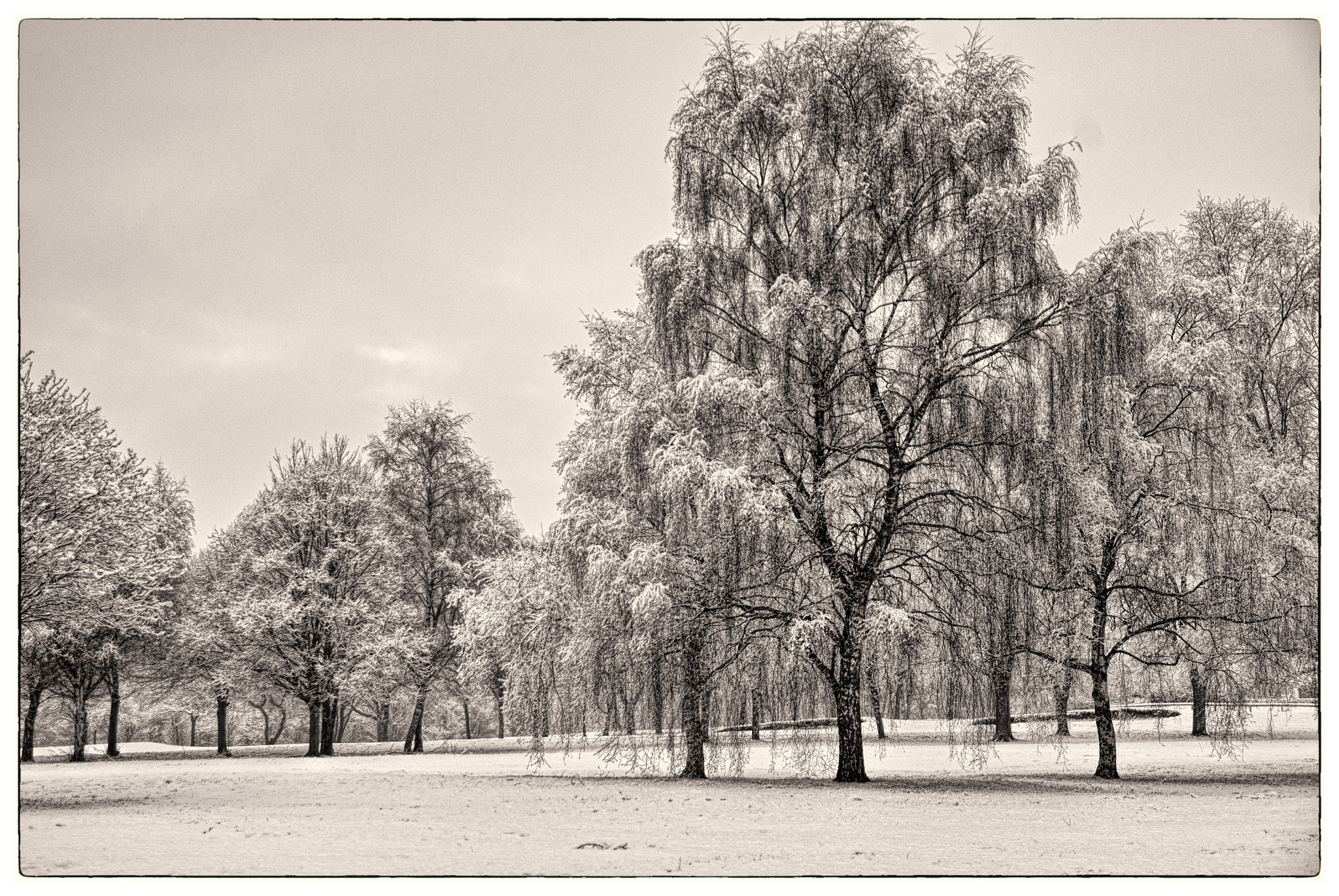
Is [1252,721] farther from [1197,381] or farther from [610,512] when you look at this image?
[610,512]

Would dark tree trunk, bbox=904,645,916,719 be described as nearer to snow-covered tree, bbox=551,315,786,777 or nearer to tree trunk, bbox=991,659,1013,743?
tree trunk, bbox=991,659,1013,743

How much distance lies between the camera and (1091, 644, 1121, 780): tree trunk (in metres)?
12.8

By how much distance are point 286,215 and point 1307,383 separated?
948cm

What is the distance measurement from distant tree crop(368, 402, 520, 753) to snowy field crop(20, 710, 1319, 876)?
664cm

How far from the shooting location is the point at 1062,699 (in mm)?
12758

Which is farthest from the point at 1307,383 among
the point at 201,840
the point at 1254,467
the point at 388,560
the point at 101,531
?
the point at 388,560

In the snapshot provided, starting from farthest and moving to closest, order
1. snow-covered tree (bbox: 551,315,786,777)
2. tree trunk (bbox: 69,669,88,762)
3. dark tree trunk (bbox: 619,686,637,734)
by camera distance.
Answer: tree trunk (bbox: 69,669,88,762)
dark tree trunk (bbox: 619,686,637,734)
snow-covered tree (bbox: 551,315,786,777)

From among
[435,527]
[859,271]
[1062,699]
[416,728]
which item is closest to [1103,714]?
[1062,699]

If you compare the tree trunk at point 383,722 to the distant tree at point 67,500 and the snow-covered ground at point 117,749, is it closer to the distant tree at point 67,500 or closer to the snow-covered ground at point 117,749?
the snow-covered ground at point 117,749

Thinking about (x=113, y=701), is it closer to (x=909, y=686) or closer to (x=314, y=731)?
(x=314, y=731)

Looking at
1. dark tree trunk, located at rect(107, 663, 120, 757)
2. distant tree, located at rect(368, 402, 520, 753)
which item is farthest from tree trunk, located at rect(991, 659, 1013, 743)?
dark tree trunk, located at rect(107, 663, 120, 757)

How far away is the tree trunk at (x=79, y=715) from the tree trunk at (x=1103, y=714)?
16386mm

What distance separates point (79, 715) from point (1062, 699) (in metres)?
16.9

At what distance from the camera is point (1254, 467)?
1166cm
